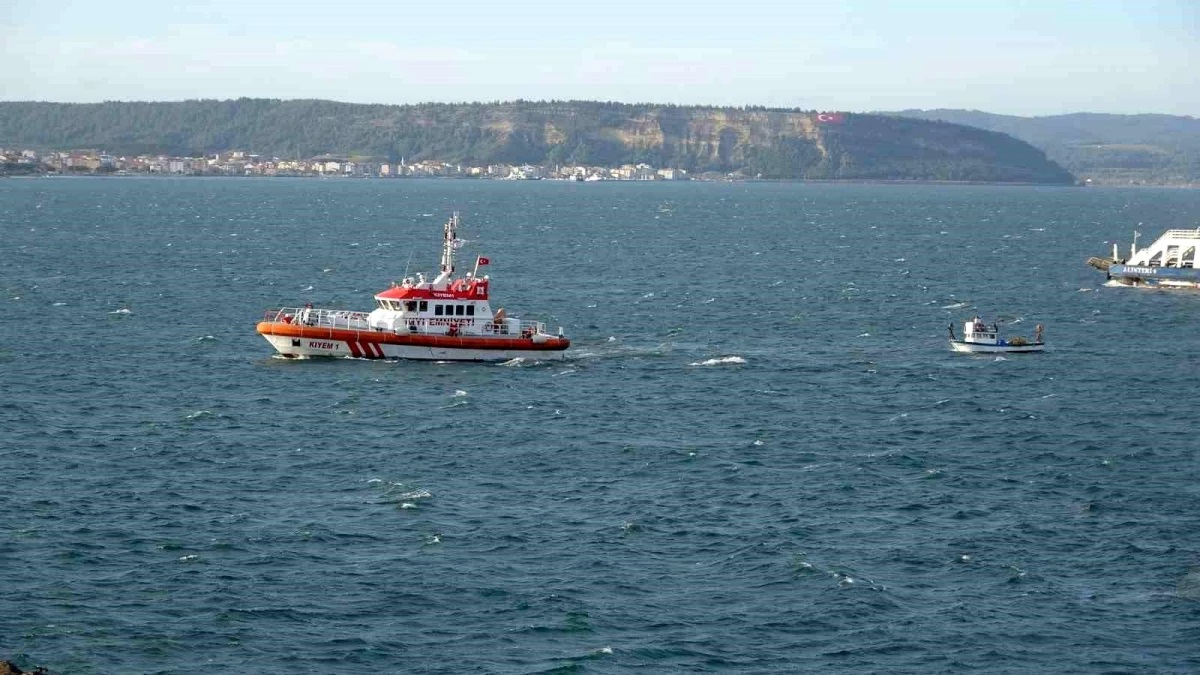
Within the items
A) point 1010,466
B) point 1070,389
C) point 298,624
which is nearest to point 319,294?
point 1070,389

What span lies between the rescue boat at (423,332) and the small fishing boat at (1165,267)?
222ft

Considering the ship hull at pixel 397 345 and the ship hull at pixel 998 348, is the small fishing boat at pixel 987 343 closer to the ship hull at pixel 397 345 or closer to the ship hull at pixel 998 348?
the ship hull at pixel 998 348

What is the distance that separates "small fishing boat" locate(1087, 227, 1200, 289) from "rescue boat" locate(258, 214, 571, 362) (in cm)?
6772

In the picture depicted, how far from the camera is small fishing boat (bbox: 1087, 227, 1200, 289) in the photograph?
462ft

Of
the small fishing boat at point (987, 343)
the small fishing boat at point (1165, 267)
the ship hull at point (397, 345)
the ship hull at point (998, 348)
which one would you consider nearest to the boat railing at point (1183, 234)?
the small fishing boat at point (1165, 267)

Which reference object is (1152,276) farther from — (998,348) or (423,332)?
(423,332)

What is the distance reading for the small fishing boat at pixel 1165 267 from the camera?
141 metres

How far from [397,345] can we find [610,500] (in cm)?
3379

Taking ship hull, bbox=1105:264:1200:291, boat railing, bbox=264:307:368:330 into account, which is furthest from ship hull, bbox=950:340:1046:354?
ship hull, bbox=1105:264:1200:291

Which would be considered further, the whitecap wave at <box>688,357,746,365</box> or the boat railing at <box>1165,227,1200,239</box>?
the boat railing at <box>1165,227,1200,239</box>

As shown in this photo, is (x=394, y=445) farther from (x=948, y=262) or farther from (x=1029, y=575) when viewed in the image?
(x=948, y=262)

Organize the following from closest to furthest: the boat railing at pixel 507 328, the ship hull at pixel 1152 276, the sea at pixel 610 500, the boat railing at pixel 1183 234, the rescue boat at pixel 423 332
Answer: the sea at pixel 610 500, the rescue boat at pixel 423 332, the boat railing at pixel 507 328, the ship hull at pixel 1152 276, the boat railing at pixel 1183 234

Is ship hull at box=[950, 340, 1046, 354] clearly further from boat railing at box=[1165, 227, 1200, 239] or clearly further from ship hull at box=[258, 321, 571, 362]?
boat railing at box=[1165, 227, 1200, 239]

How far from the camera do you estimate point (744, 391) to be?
276 ft
